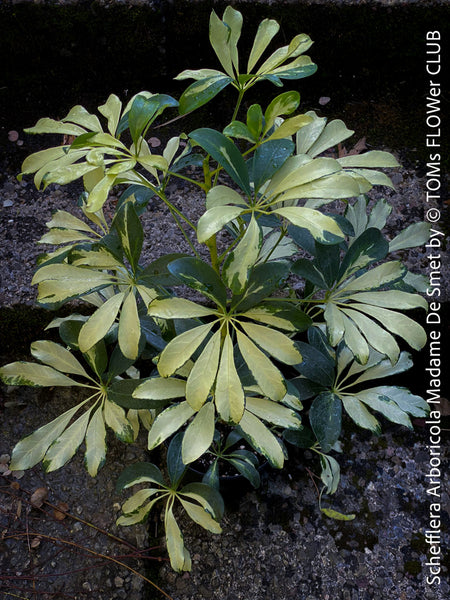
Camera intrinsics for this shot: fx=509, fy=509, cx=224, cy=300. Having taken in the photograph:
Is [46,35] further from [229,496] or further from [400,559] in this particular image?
[400,559]

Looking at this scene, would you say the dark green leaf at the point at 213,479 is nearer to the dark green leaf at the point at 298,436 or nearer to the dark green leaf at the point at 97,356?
the dark green leaf at the point at 298,436

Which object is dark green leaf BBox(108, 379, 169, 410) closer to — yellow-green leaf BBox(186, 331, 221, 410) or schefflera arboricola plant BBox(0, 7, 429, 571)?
schefflera arboricola plant BBox(0, 7, 429, 571)

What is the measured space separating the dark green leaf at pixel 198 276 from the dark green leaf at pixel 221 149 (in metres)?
0.13

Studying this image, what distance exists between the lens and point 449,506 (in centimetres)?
131

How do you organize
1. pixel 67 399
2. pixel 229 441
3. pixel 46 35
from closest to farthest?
pixel 229 441
pixel 67 399
pixel 46 35

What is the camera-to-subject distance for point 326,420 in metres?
0.96

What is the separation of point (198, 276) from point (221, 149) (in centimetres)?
18

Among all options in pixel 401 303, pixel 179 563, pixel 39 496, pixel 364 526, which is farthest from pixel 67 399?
pixel 401 303

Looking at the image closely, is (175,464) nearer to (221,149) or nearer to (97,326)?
(97,326)

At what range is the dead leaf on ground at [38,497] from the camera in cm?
131

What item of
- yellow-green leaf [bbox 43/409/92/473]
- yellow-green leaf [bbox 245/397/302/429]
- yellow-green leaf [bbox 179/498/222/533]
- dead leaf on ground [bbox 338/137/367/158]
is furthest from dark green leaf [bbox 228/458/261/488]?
dead leaf on ground [bbox 338/137/367/158]

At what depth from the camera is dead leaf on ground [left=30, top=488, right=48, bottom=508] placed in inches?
51.6

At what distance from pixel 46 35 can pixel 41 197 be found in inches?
21.2

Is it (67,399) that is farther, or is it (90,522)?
(67,399)
